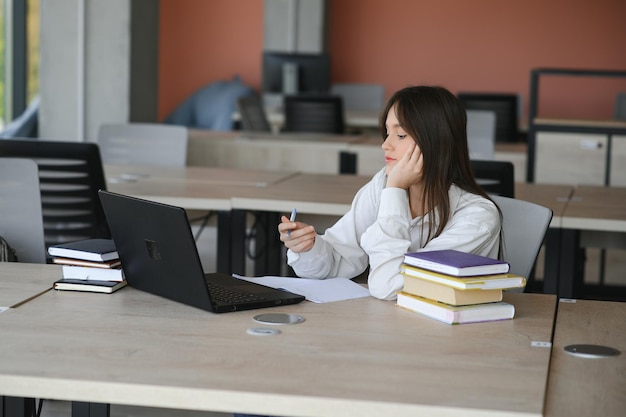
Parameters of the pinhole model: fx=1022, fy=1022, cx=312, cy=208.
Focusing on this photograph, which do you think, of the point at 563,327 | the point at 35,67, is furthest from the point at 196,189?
the point at 35,67

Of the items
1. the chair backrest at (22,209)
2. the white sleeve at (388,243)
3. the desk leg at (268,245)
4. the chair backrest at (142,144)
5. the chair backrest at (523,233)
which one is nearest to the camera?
the white sleeve at (388,243)

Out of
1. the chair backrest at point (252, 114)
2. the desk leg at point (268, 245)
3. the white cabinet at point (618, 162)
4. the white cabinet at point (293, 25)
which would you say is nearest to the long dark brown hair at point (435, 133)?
the desk leg at point (268, 245)

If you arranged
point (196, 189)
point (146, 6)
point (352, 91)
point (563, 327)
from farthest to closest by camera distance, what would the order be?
point (352, 91), point (146, 6), point (196, 189), point (563, 327)

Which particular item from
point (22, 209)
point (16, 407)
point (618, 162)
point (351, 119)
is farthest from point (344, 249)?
point (351, 119)

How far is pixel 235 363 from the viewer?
1706 millimetres

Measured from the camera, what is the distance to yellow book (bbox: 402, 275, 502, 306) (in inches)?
79.8

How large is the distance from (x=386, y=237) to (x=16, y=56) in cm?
846

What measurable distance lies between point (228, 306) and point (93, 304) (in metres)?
0.29

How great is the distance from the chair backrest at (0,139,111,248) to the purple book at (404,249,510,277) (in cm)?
192

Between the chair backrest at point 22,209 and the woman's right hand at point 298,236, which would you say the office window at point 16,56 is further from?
the woman's right hand at point 298,236

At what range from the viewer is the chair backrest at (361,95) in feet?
32.7

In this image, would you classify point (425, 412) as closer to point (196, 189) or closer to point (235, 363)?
point (235, 363)

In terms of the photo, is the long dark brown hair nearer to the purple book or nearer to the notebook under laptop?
the purple book

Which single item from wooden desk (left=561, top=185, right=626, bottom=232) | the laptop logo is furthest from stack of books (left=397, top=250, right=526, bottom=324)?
wooden desk (left=561, top=185, right=626, bottom=232)
